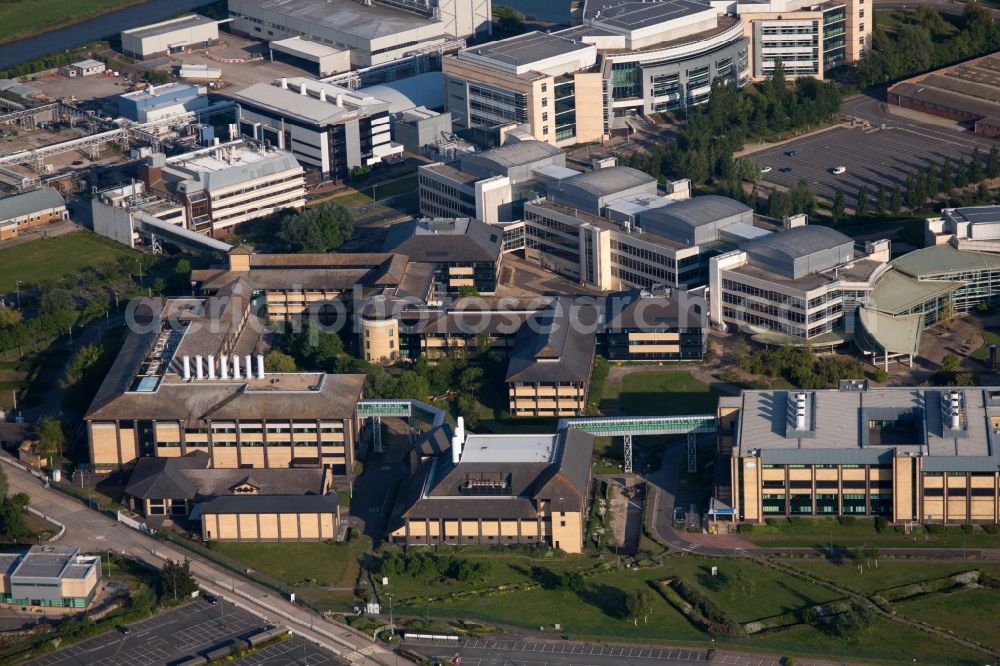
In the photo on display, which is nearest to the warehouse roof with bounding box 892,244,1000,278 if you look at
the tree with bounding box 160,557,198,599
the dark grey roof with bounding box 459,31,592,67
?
the dark grey roof with bounding box 459,31,592,67

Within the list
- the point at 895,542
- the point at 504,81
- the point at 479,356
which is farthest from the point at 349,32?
the point at 895,542

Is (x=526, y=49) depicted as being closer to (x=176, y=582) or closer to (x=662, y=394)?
(x=662, y=394)

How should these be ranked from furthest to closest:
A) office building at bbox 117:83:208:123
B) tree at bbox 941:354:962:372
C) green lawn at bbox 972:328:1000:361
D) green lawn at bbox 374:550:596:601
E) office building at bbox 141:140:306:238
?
office building at bbox 117:83:208:123 < office building at bbox 141:140:306:238 < green lawn at bbox 972:328:1000:361 < tree at bbox 941:354:962:372 < green lawn at bbox 374:550:596:601

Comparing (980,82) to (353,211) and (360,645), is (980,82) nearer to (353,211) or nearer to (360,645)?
(353,211)

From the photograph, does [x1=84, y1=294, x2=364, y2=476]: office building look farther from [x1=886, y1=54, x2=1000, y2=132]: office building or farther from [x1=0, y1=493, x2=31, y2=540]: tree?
[x1=886, y1=54, x2=1000, y2=132]: office building

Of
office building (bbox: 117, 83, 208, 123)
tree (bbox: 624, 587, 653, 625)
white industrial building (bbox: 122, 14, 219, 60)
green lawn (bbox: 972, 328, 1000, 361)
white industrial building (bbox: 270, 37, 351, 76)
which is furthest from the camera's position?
white industrial building (bbox: 122, 14, 219, 60)

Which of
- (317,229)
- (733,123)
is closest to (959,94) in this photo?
(733,123)

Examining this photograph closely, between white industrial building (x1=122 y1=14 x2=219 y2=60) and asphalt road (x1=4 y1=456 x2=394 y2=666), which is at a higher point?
white industrial building (x1=122 y1=14 x2=219 y2=60)
